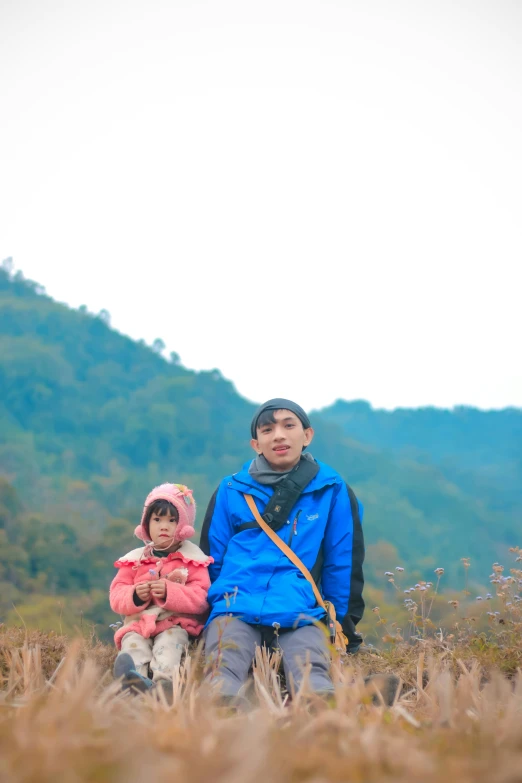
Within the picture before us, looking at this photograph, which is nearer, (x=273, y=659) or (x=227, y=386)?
(x=273, y=659)

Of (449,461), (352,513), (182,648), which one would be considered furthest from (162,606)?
(449,461)

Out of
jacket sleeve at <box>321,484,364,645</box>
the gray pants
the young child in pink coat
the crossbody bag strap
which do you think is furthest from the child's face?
jacket sleeve at <box>321,484,364,645</box>

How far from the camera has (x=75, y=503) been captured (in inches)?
2736

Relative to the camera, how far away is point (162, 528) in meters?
4.41

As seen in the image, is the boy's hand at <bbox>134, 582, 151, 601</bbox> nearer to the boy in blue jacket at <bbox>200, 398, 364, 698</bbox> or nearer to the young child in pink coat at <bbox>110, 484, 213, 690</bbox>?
the young child in pink coat at <bbox>110, 484, 213, 690</bbox>

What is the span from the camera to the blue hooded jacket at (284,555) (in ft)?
13.2

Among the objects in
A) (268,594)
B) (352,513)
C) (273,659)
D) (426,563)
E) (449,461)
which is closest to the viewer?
(273,659)

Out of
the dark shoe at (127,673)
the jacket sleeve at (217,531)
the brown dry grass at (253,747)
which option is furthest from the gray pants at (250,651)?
the brown dry grass at (253,747)

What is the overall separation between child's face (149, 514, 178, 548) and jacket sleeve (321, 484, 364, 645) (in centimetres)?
89

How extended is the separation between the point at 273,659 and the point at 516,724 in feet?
6.87

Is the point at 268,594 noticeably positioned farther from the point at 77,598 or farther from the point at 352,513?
the point at 77,598

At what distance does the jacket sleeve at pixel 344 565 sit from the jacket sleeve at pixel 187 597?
2.32 ft

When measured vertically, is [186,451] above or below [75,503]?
above

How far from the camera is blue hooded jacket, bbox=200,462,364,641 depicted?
4.03 meters
